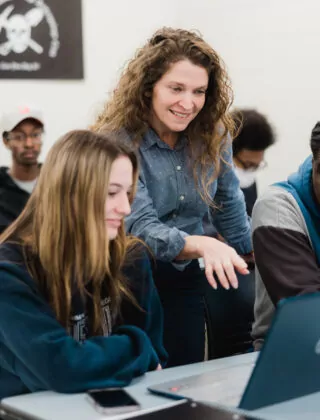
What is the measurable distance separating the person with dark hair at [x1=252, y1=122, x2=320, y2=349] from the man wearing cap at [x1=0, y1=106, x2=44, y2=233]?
159 cm

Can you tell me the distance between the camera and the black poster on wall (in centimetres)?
416

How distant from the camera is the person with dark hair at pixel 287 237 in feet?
5.97

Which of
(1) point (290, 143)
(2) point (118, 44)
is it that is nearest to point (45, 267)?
(1) point (290, 143)

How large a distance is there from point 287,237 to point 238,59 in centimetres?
285

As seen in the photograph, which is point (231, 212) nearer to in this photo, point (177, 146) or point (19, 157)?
point (177, 146)

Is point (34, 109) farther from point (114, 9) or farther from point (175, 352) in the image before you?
point (175, 352)

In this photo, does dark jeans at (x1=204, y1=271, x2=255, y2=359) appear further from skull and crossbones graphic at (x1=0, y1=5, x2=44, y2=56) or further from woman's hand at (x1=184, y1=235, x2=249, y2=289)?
skull and crossbones graphic at (x1=0, y1=5, x2=44, y2=56)

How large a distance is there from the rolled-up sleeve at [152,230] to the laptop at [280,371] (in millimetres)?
607

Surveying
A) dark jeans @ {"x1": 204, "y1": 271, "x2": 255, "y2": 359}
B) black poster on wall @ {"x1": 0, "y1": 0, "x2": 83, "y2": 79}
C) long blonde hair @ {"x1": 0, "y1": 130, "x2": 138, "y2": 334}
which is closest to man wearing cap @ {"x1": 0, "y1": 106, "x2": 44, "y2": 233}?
black poster on wall @ {"x1": 0, "y1": 0, "x2": 83, "y2": 79}

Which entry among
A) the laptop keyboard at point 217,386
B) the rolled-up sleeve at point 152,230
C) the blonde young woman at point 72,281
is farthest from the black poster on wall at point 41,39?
the laptop keyboard at point 217,386

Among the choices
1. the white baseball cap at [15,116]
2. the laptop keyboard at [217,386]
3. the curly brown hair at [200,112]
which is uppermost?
the curly brown hair at [200,112]

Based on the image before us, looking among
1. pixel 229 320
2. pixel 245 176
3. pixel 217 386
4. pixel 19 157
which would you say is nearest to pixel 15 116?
pixel 19 157

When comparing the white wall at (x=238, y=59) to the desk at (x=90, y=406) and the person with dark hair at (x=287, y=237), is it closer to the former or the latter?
the person with dark hair at (x=287, y=237)

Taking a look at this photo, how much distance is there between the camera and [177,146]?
2.23m
